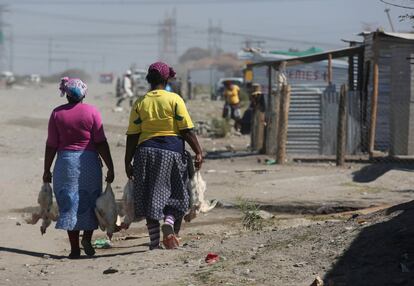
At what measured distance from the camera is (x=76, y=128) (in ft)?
26.3

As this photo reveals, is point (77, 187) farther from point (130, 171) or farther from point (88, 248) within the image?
point (88, 248)

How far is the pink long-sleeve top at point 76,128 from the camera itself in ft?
26.3

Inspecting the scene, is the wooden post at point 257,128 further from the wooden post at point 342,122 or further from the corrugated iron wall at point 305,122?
the wooden post at point 342,122

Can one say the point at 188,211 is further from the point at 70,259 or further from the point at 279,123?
A: the point at 279,123

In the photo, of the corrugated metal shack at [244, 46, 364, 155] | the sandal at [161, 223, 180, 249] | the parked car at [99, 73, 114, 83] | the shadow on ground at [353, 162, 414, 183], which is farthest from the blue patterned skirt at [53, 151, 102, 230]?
the parked car at [99, 73, 114, 83]

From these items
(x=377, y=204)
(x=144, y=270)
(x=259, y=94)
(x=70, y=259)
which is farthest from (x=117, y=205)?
(x=259, y=94)

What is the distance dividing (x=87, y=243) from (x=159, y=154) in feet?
3.85

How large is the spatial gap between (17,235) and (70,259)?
5.55 feet

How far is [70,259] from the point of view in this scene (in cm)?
816

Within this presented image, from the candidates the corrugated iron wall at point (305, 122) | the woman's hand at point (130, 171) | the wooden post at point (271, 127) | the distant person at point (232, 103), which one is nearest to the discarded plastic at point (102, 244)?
the woman's hand at point (130, 171)

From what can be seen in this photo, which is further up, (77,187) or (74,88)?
(74,88)

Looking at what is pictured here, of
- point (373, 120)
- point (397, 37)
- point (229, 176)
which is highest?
point (397, 37)

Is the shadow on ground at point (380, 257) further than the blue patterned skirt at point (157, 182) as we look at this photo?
No

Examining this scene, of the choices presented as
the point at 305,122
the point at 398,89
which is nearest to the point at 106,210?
the point at 398,89
